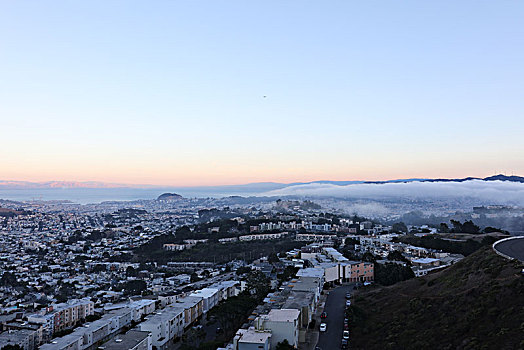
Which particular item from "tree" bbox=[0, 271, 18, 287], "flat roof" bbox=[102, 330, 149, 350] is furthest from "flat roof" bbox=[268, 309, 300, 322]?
"tree" bbox=[0, 271, 18, 287]

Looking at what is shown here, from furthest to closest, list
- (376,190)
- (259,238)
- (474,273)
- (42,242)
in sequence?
(376,190) → (42,242) → (259,238) → (474,273)

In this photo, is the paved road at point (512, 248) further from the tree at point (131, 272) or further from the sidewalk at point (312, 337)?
the tree at point (131, 272)

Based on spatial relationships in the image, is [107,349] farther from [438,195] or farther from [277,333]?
[438,195]

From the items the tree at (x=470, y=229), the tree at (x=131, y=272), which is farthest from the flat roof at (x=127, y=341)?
the tree at (x=470, y=229)

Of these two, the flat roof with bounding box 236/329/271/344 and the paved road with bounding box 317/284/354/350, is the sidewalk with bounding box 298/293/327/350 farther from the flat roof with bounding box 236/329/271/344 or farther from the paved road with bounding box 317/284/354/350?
the flat roof with bounding box 236/329/271/344

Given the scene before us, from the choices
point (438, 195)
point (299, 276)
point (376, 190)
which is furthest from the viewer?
point (376, 190)

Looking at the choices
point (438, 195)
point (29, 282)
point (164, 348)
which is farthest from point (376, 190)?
point (164, 348)
